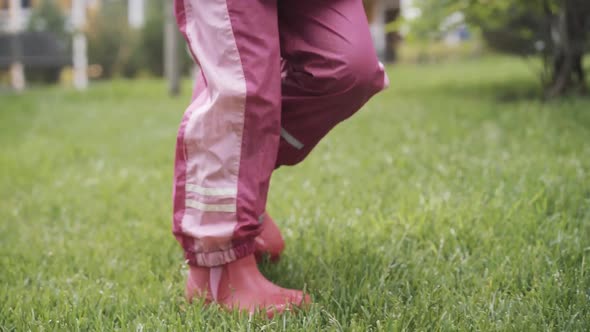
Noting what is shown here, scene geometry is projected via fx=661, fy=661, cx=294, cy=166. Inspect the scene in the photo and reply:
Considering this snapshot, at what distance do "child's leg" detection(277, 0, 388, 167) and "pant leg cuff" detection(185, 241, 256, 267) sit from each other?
26cm

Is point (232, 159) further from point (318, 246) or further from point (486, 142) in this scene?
point (486, 142)

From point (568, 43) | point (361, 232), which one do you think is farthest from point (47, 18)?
point (361, 232)

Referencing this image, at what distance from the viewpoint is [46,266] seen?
6.40 ft

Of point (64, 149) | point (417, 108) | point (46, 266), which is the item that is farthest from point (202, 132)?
point (417, 108)

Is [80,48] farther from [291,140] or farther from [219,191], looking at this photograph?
[219,191]

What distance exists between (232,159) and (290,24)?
1.14 feet

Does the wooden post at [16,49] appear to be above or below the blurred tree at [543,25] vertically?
below

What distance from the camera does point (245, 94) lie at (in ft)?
4.42

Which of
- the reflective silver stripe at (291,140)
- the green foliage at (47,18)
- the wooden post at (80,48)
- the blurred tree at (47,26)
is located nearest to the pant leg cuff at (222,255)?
the reflective silver stripe at (291,140)

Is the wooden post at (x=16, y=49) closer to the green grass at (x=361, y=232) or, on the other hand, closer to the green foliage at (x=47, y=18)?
the green foliage at (x=47, y=18)

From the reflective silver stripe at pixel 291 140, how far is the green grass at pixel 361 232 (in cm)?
33

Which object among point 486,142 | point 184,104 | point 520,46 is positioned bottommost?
point 184,104

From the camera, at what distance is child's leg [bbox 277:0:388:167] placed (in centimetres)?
142

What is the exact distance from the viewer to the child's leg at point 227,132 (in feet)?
4.44
